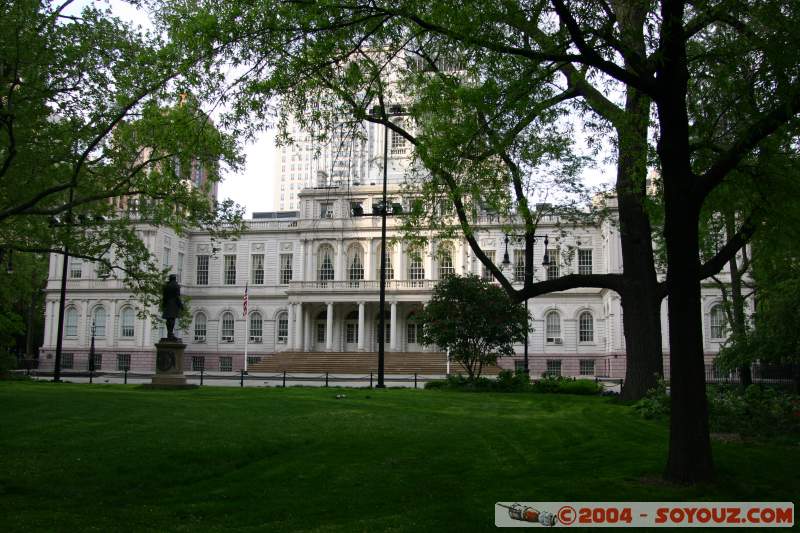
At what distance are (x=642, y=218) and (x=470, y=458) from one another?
36.5ft

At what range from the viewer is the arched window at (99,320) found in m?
57.8

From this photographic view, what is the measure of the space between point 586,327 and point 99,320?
3798 centimetres

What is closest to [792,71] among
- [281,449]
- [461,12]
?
[461,12]

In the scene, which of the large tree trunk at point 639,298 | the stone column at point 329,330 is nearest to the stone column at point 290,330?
the stone column at point 329,330

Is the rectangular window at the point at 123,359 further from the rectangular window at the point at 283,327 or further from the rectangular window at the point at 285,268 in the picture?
the rectangular window at the point at 285,268

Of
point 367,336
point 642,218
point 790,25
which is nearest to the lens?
point 790,25

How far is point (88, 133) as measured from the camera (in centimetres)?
1806

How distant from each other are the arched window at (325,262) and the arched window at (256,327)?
6246 mm

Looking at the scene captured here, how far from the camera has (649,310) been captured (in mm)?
19312

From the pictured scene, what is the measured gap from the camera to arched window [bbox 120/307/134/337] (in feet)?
189

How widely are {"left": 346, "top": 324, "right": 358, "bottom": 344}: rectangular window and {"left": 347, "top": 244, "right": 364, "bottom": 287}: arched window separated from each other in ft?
13.0

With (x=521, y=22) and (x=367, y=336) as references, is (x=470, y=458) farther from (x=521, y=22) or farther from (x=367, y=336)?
(x=367, y=336)

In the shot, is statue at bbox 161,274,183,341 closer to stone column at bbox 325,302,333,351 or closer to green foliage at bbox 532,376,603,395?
green foliage at bbox 532,376,603,395

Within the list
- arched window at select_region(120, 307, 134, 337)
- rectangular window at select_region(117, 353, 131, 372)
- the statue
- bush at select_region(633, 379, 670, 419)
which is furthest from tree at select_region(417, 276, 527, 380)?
arched window at select_region(120, 307, 134, 337)
